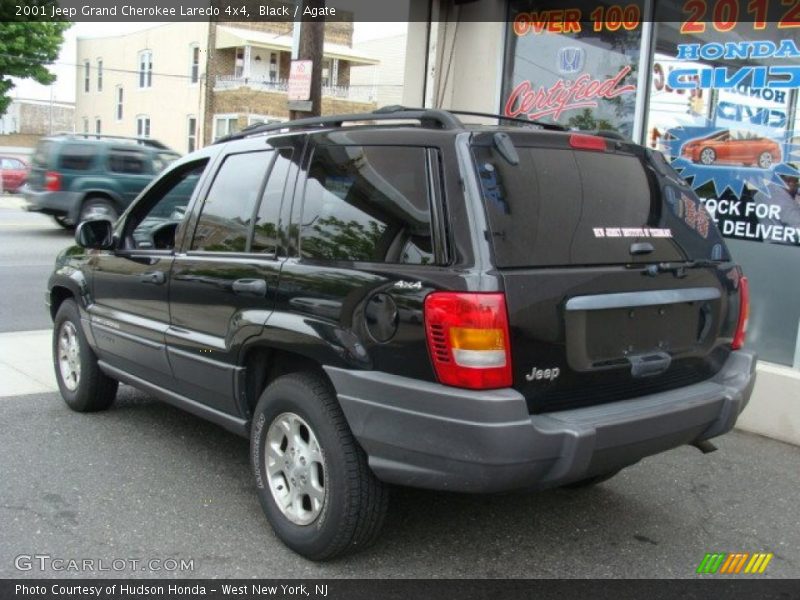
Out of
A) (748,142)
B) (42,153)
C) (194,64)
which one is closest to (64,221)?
(42,153)

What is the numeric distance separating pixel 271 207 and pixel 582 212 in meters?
1.44

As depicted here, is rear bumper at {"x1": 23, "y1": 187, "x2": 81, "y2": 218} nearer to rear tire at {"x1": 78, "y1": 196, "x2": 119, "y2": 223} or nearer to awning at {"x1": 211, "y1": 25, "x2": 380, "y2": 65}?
rear tire at {"x1": 78, "y1": 196, "x2": 119, "y2": 223}

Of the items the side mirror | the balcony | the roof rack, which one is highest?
the balcony

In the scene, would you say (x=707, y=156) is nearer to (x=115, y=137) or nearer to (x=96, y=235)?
(x=96, y=235)

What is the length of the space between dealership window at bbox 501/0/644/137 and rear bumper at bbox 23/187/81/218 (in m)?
11.0

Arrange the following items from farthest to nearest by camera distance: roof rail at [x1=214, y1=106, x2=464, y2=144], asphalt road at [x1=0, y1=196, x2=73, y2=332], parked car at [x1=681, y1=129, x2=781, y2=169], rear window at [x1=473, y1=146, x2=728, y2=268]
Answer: asphalt road at [x1=0, y1=196, x2=73, y2=332] < parked car at [x1=681, y1=129, x2=781, y2=169] < roof rail at [x1=214, y1=106, x2=464, y2=144] < rear window at [x1=473, y1=146, x2=728, y2=268]

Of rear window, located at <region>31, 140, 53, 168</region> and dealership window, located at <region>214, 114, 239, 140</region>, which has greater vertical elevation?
dealership window, located at <region>214, 114, 239, 140</region>

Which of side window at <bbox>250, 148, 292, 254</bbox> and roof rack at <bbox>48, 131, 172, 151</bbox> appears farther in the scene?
roof rack at <bbox>48, 131, 172, 151</bbox>

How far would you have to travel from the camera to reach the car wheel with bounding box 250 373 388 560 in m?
3.27

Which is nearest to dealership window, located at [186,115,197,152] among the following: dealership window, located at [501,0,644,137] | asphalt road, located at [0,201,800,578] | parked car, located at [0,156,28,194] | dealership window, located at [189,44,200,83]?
dealership window, located at [189,44,200,83]

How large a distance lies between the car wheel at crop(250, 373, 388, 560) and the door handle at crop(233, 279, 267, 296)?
0.40 metres

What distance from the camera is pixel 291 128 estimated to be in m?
4.07

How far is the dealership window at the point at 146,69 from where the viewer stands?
36.2 meters

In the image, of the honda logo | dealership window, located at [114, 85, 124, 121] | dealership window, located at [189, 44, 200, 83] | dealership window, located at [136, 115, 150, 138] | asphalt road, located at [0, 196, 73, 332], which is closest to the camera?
the honda logo
